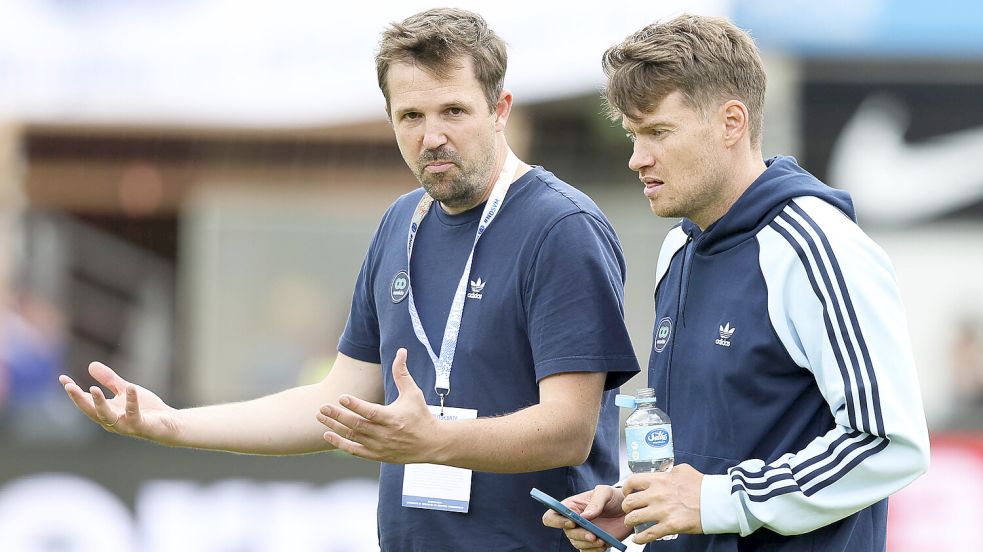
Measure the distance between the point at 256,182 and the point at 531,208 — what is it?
8.31 meters

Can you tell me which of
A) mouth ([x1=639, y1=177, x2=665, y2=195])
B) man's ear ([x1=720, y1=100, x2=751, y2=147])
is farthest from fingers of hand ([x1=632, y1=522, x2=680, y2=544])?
man's ear ([x1=720, y1=100, x2=751, y2=147])

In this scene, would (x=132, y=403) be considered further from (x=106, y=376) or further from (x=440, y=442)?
(x=440, y=442)

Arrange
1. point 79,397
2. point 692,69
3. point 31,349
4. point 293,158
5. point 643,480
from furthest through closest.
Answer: point 293,158 → point 31,349 → point 79,397 → point 692,69 → point 643,480

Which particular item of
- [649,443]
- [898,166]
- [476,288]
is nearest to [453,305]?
[476,288]

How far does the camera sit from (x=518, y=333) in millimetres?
3307

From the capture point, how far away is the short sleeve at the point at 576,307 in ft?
10.5

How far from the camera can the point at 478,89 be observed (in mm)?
3402

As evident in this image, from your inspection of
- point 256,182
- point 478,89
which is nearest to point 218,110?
point 256,182

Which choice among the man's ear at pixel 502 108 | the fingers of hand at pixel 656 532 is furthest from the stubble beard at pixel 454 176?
the fingers of hand at pixel 656 532

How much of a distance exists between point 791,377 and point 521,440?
1.95ft

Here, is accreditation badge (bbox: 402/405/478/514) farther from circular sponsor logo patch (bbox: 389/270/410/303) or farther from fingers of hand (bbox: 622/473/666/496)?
fingers of hand (bbox: 622/473/666/496)

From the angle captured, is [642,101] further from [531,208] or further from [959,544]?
[959,544]

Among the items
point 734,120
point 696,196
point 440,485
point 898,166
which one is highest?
point 898,166

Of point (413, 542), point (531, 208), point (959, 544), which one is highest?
point (531, 208)
